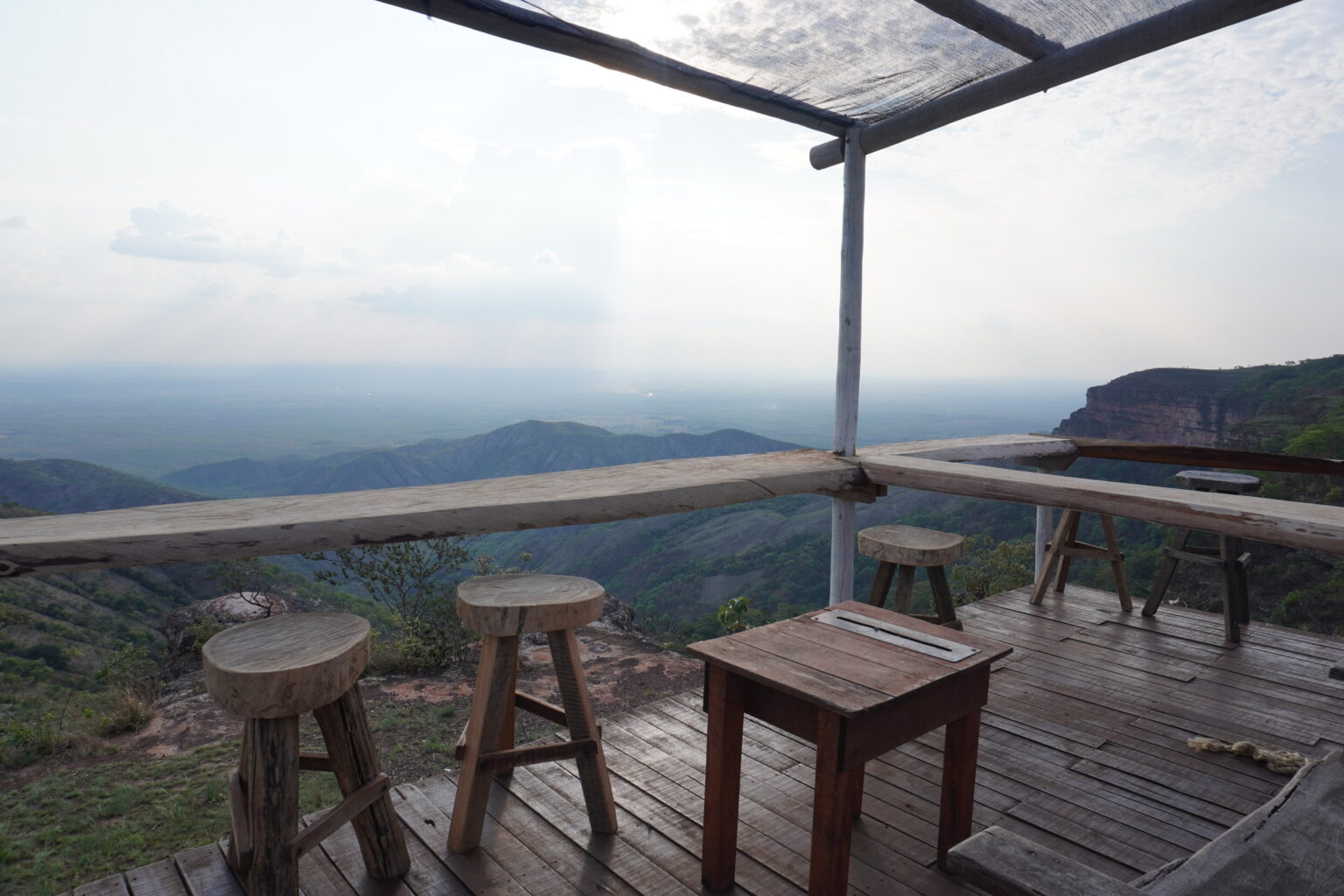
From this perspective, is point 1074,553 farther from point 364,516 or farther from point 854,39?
point 364,516

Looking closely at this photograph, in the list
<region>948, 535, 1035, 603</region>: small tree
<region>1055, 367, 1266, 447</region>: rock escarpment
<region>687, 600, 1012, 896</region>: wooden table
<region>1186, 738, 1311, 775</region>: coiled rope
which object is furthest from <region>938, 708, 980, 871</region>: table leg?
<region>1055, 367, 1266, 447</region>: rock escarpment

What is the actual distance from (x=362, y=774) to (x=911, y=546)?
2327 mm

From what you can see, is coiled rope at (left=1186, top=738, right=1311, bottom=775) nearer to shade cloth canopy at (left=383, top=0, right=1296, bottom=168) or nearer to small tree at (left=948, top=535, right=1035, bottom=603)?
shade cloth canopy at (left=383, top=0, right=1296, bottom=168)

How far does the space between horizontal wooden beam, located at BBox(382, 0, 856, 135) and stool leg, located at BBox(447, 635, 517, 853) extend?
1891mm

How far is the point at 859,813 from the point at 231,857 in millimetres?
1871

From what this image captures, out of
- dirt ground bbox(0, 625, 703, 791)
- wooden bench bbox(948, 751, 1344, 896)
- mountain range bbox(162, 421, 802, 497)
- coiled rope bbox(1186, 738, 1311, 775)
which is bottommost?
mountain range bbox(162, 421, 802, 497)

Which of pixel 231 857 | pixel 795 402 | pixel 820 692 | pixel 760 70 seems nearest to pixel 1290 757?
pixel 820 692

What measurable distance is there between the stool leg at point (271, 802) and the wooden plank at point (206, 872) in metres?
0.39

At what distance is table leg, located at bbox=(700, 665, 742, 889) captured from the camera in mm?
1816

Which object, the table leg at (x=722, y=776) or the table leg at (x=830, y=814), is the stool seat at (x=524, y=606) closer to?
the table leg at (x=722, y=776)

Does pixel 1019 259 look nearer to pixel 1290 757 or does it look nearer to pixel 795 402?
pixel 795 402

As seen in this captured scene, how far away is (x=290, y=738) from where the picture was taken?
1643mm

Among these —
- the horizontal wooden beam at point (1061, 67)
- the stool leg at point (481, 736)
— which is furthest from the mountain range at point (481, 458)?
the stool leg at point (481, 736)

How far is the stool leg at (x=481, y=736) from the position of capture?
6.75 ft
